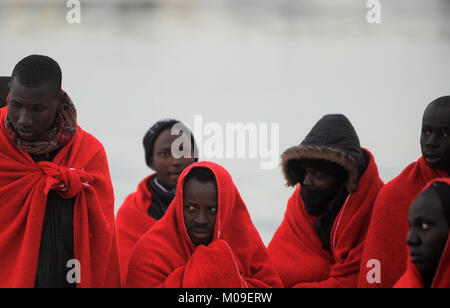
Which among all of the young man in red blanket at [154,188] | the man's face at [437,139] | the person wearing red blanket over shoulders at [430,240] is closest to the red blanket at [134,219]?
the young man in red blanket at [154,188]

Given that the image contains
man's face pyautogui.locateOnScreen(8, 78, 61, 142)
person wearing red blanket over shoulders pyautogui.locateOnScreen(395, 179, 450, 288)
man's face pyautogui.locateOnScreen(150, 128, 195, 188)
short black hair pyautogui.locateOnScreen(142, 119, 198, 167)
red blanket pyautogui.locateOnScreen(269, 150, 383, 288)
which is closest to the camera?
person wearing red blanket over shoulders pyautogui.locateOnScreen(395, 179, 450, 288)

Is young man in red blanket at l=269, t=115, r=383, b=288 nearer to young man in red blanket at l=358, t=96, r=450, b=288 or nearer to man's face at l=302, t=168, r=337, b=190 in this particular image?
man's face at l=302, t=168, r=337, b=190

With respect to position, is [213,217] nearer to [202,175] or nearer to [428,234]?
[202,175]

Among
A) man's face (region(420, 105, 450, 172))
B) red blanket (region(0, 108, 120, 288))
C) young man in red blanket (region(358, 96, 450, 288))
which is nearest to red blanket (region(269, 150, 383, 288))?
young man in red blanket (region(358, 96, 450, 288))

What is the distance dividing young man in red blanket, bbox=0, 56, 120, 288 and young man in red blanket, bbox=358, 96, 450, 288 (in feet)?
4.19

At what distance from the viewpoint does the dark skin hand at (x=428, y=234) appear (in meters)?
2.75

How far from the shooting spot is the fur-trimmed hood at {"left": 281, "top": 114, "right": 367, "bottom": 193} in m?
3.93

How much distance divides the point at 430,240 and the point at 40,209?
5.39ft

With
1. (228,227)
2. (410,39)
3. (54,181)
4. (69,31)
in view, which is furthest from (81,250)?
(410,39)

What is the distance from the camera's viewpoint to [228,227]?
3.70 metres

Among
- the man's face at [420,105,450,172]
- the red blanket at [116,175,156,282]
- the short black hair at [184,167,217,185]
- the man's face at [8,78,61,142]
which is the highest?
the man's face at [8,78,61,142]
